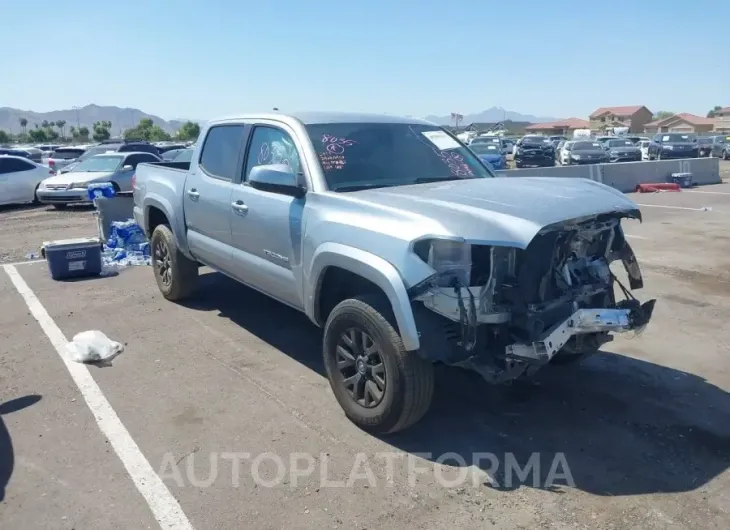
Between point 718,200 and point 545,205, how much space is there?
51.9 feet

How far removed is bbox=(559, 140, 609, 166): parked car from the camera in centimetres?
2700

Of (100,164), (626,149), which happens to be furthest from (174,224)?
(626,149)

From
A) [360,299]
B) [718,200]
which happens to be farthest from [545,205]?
[718,200]

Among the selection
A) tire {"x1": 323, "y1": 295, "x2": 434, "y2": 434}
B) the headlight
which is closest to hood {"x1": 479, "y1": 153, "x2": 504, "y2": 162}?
tire {"x1": 323, "y1": 295, "x2": 434, "y2": 434}

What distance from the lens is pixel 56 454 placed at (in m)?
3.91

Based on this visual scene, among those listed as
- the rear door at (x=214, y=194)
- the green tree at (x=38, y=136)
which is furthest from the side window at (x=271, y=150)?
the green tree at (x=38, y=136)

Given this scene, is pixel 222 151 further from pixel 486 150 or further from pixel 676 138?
pixel 676 138

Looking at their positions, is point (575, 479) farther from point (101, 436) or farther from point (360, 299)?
point (101, 436)

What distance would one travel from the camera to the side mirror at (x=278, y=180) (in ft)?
14.5

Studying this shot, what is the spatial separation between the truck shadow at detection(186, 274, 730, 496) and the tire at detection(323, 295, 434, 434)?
0.76ft

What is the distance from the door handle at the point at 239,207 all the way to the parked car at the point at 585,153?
24.2 meters

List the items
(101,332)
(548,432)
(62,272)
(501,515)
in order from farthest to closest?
(62,272) → (101,332) → (548,432) → (501,515)

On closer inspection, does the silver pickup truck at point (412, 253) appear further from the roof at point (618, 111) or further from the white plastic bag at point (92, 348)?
the roof at point (618, 111)

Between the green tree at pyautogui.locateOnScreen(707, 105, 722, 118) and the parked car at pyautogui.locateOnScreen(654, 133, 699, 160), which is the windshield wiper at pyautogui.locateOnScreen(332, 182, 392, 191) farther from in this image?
the green tree at pyautogui.locateOnScreen(707, 105, 722, 118)
